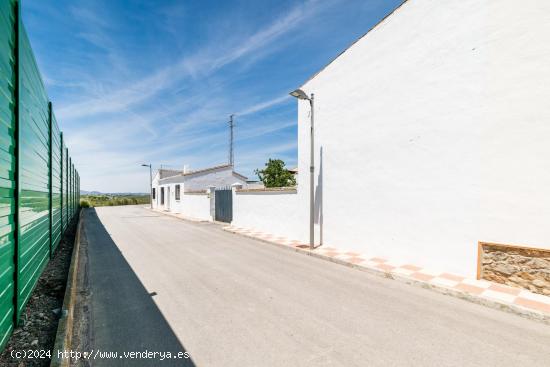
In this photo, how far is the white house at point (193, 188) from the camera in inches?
744

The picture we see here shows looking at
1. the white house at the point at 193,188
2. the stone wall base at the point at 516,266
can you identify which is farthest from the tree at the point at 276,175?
the stone wall base at the point at 516,266

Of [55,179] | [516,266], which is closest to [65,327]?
[55,179]

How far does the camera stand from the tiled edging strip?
4.16m

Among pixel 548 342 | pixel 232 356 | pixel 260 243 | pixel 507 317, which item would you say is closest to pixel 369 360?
pixel 232 356

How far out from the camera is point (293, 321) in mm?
3822

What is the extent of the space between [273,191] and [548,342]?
28.7 ft

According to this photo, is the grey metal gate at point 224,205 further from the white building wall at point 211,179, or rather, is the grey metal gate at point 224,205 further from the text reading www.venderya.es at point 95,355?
the text reading www.venderya.es at point 95,355

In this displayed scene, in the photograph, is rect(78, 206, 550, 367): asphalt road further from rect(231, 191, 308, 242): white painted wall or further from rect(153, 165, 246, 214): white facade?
rect(153, 165, 246, 214): white facade

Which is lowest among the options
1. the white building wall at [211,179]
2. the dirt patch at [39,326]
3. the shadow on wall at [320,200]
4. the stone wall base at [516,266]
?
the dirt patch at [39,326]

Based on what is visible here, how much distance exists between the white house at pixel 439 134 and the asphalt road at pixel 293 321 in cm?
162

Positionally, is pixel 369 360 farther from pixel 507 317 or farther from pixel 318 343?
pixel 507 317

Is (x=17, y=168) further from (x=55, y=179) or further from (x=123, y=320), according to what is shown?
(x=55, y=179)

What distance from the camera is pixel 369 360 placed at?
9.77ft

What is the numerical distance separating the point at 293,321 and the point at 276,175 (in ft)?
76.0
